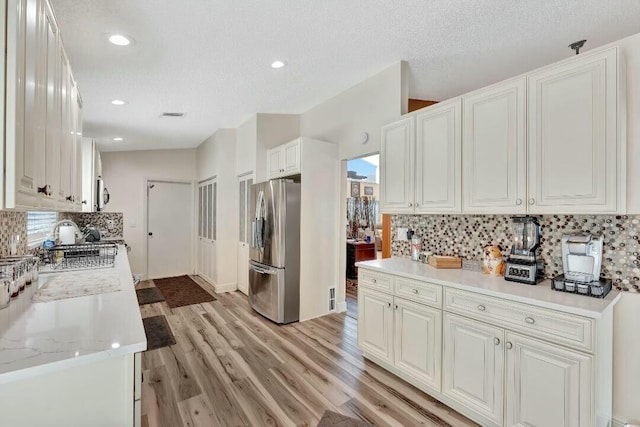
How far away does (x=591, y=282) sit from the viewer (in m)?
1.79

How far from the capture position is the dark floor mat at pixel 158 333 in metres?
3.20

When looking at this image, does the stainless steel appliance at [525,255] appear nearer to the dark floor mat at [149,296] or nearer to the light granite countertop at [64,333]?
the light granite countertop at [64,333]

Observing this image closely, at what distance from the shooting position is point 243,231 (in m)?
5.17

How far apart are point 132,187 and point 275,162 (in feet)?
11.5

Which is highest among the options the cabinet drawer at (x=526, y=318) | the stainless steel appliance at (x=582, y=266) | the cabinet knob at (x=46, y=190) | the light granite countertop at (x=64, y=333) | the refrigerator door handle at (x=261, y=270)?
the cabinet knob at (x=46, y=190)

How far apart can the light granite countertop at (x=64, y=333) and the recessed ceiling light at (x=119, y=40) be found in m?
1.84

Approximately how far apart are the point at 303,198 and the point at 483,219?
6.61 feet

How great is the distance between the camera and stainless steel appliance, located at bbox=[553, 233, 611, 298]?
178cm

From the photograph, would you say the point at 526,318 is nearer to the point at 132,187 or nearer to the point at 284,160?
the point at 284,160

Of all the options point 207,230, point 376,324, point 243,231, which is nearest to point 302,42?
point 376,324

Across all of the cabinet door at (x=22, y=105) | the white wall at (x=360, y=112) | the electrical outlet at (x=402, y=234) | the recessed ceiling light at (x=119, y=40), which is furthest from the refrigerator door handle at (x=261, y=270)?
the cabinet door at (x=22, y=105)

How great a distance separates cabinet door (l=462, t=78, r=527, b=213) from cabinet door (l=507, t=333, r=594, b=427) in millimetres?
836

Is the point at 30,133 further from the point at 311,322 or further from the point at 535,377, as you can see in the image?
the point at 311,322

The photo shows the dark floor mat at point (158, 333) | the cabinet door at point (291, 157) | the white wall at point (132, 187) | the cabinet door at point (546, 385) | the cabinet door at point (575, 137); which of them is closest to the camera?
the cabinet door at point (546, 385)
